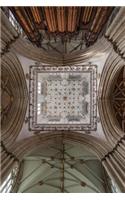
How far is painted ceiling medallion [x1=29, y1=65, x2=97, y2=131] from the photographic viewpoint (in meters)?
15.6

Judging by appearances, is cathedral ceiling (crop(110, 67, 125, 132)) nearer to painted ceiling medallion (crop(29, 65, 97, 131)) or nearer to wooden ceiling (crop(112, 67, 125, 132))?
wooden ceiling (crop(112, 67, 125, 132))

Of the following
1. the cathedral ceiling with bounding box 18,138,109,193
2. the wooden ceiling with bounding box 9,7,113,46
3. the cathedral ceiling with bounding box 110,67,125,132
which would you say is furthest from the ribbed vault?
the cathedral ceiling with bounding box 110,67,125,132

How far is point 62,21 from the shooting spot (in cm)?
1719

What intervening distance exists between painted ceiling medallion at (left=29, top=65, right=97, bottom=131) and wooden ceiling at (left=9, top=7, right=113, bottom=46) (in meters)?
2.69

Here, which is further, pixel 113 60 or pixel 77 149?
pixel 77 149

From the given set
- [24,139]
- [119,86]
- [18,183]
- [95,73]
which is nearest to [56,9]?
[95,73]

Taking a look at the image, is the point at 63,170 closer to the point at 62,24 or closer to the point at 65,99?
the point at 65,99

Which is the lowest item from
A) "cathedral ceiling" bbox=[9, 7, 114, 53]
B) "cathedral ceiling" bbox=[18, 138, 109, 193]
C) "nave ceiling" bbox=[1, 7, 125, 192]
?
"cathedral ceiling" bbox=[18, 138, 109, 193]

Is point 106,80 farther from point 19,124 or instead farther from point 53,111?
point 19,124

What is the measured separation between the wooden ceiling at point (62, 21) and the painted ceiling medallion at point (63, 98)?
8.81 ft

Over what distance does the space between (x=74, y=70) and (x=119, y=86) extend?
2.41 meters

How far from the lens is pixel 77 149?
18.4m

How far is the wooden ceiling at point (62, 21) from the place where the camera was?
16.2 meters

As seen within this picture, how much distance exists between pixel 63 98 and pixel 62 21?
3.92m
